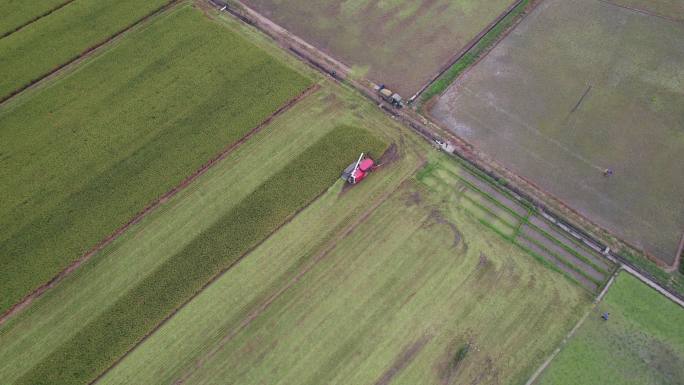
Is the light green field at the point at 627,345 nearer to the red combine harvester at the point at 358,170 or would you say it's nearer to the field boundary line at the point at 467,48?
the red combine harvester at the point at 358,170

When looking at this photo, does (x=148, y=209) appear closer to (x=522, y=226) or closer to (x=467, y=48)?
(x=522, y=226)

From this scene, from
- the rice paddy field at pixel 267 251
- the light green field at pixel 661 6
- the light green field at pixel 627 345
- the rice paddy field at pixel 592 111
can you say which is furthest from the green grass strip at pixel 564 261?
the light green field at pixel 661 6

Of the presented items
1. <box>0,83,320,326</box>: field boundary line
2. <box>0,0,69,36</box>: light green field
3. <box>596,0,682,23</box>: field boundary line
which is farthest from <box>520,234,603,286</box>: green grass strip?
<box>0,0,69,36</box>: light green field

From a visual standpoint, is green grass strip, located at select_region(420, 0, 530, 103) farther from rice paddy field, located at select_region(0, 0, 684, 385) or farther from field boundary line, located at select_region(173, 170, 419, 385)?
field boundary line, located at select_region(173, 170, 419, 385)

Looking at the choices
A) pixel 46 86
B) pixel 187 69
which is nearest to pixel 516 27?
pixel 187 69

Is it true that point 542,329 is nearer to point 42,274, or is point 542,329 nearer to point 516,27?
point 516,27
